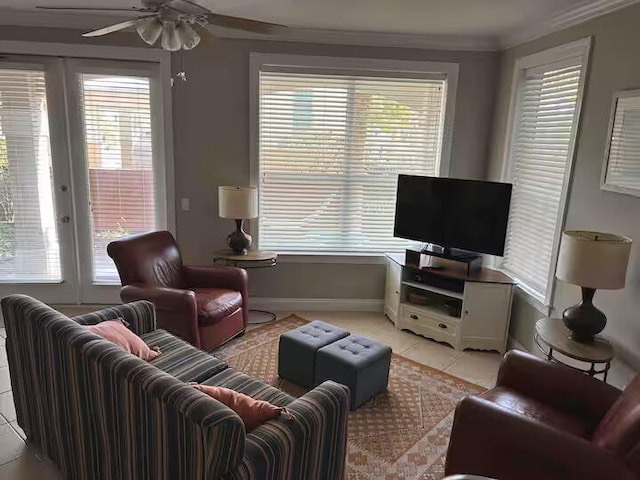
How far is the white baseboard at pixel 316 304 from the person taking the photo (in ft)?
15.0

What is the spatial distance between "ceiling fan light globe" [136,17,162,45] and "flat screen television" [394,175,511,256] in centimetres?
254

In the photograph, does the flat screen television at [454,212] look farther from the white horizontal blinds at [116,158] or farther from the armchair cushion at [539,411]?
the white horizontal blinds at [116,158]

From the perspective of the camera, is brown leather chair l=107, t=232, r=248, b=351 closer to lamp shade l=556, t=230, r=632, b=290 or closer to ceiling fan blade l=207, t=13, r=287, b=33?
ceiling fan blade l=207, t=13, r=287, b=33

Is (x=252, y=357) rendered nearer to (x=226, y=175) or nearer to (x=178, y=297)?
(x=178, y=297)

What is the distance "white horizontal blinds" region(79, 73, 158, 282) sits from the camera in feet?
13.3

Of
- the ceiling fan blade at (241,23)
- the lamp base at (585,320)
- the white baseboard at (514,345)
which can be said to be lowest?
the white baseboard at (514,345)

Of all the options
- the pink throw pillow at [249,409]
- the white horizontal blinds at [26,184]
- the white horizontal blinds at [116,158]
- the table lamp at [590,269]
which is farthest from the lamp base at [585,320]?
the white horizontal blinds at [26,184]

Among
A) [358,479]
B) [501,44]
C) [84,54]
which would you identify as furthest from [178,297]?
[501,44]

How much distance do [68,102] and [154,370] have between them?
3332mm

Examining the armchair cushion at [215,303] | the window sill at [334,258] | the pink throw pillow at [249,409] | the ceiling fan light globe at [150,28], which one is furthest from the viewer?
the window sill at [334,258]

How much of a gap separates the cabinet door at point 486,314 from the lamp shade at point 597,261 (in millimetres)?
1201

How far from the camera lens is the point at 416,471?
2.40 meters

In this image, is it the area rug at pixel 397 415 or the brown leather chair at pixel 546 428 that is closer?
the brown leather chair at pixel 546 428

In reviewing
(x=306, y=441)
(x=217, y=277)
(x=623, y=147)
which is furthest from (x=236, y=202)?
(x=623, y=147)
